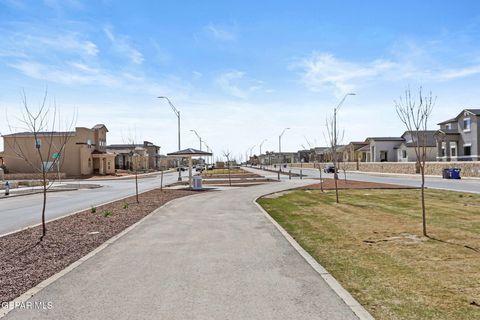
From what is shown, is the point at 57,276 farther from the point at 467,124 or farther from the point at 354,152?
the point at 354,152

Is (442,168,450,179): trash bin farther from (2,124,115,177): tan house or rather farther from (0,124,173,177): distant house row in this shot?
(2,124,115,177): tan house

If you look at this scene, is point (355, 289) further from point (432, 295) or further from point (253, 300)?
point (253, 300)

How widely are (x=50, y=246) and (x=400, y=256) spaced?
7.67 meters

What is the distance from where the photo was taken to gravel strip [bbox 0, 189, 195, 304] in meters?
6.80

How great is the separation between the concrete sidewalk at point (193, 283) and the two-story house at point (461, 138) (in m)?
49.3

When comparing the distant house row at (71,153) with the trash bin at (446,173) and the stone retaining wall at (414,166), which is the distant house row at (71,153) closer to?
the stone retaining wall at (414,166)

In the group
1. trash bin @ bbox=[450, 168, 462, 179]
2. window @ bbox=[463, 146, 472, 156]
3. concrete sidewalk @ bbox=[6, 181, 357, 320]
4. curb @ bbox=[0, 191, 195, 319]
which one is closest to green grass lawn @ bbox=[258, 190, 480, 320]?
concrete sidewalk @ bbox=[6, 181, 357, 320]

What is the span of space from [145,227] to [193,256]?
4.32 metres

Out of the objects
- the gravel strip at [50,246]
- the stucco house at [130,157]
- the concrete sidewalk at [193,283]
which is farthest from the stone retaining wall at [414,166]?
the stucco house at [130,157]

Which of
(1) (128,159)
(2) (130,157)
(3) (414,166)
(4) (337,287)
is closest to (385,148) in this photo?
(3) (414,166)

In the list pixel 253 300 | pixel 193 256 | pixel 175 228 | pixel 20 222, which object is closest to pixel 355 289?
pixel 253 300

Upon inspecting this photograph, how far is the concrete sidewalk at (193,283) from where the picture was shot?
521 centimetres

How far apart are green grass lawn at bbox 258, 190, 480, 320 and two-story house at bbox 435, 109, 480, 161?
42.1 meters

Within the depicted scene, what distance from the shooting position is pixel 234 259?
8.11 m
